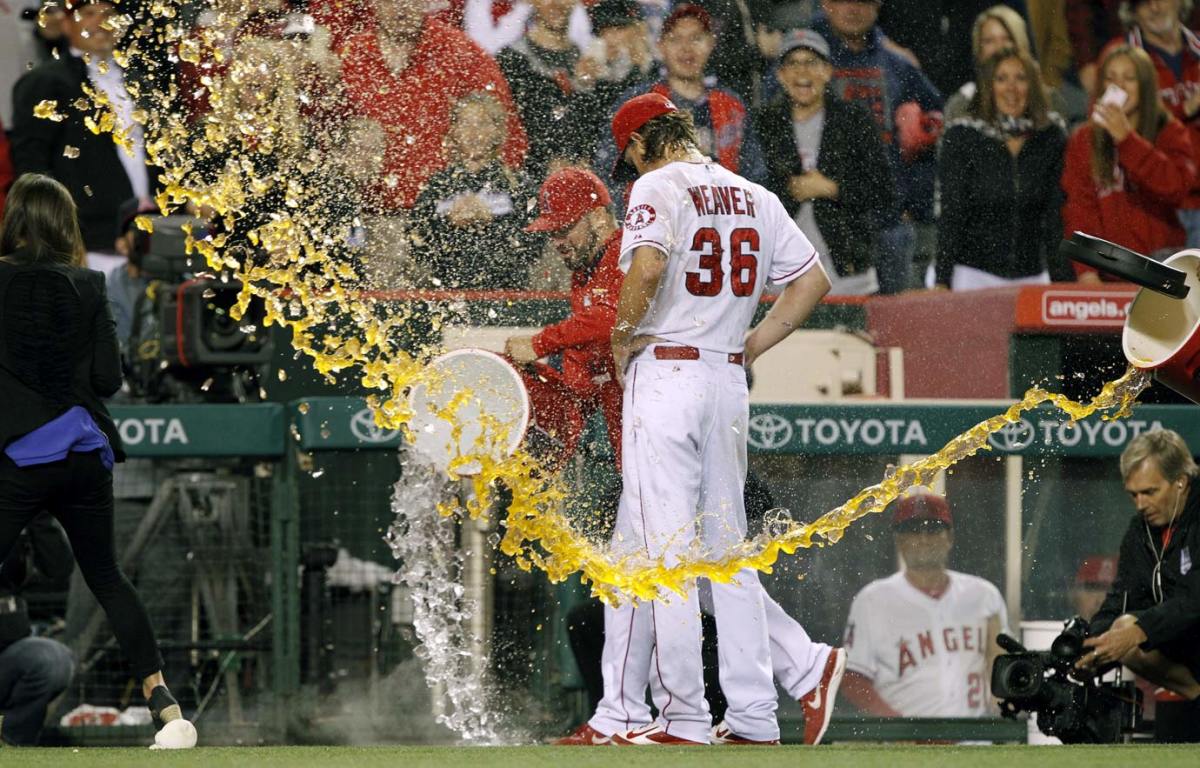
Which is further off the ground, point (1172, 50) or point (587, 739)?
point (1172, 50)

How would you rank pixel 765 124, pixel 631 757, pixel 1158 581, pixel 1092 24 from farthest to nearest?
pixel 1092 24 → pixel 765 124 → pixel 1158 581 → pixel 631 757

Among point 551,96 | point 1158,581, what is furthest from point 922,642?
point 551,96

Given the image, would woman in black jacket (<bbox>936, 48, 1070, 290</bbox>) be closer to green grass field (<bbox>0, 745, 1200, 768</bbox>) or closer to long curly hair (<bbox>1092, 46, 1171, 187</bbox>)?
long curly hair (<bbox>1092, 46, 1171, 187</bbox>)

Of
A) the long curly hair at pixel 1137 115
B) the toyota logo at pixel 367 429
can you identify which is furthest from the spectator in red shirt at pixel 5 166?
the long curly hair at pixel 1137 115

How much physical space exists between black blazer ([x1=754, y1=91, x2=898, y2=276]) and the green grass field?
353 centimetres

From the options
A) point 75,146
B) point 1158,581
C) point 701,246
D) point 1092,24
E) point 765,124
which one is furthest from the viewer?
point 1092,24

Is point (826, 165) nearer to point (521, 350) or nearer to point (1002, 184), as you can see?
point (1002, 184)

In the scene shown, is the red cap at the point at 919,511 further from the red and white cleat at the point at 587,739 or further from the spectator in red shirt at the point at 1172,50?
the spectator in red shirt at the point at 1172,50

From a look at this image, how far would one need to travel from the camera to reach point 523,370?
6.37m

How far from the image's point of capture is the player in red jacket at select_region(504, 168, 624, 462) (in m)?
6.08

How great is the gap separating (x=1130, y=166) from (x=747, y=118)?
7.07ft

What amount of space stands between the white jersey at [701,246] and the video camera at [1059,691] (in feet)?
4.77

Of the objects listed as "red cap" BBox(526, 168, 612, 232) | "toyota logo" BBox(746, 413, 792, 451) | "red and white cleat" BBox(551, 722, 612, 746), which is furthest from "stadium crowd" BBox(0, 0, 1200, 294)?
"red and white cleat" BBox(551, 722, 612, 746)

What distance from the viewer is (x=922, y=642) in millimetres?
6680
